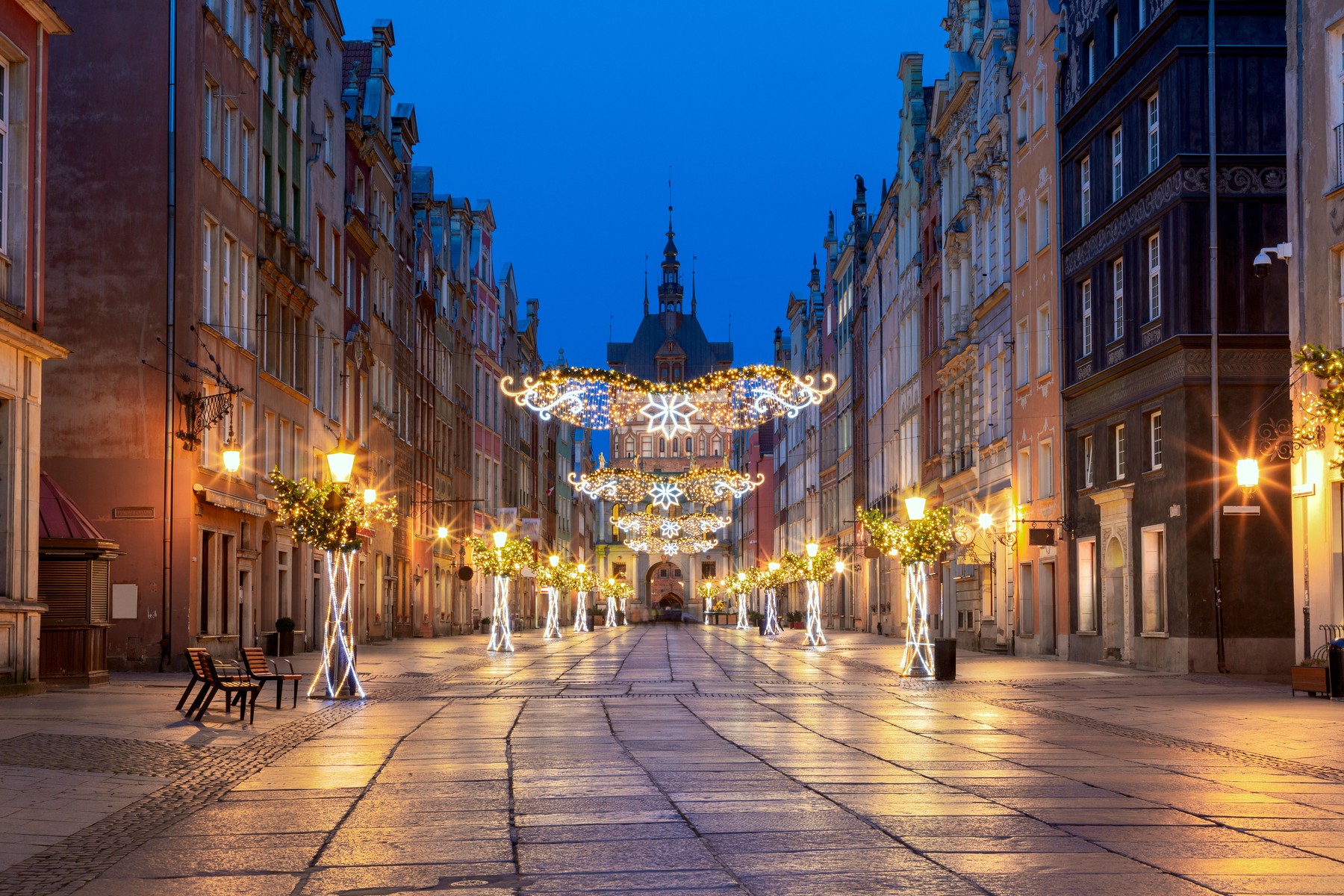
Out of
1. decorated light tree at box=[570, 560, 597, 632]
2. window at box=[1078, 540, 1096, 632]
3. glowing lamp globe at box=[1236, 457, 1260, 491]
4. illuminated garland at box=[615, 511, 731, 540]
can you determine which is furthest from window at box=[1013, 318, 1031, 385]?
decorated light tree at box=[570, 560, 597, 632]

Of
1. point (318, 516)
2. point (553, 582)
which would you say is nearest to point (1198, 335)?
point (318, 516)

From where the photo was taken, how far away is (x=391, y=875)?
9.77m

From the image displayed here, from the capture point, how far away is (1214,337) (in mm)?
33500

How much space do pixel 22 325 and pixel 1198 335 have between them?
21.1 m

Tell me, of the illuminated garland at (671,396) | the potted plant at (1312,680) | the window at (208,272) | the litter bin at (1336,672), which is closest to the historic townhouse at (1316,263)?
the potted plant at (1312,680)

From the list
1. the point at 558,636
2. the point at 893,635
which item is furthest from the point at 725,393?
the point at 558,636

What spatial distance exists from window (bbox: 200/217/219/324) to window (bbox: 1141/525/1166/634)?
1985cm

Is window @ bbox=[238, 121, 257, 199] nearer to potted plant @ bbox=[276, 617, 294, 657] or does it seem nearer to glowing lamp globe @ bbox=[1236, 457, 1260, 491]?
potted plant @ bbox=[276, 617, 294, 657]

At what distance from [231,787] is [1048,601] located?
33.3 metres

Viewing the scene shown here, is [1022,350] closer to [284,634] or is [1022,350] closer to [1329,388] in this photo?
[284,634]

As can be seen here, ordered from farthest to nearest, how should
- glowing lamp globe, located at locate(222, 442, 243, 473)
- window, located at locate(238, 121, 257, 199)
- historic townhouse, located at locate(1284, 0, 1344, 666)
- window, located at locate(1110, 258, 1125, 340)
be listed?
window, located at locate(238, 121, 257, 199), window, located at locate(1110, 258, 1125, 340), glowing lamp globe, located at locate(222, 442, 243, 473), historic townhouse, located at locate(1284, 0, 1344, 666)

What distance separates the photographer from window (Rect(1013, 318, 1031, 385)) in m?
46.4

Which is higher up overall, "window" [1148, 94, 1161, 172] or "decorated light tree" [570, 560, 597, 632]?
"window" [1148, 94, 1161, 172]

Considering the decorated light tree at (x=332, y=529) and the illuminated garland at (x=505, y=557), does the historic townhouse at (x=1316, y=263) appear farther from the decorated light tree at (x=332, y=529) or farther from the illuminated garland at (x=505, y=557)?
the illuminated garland at (x=505, y=557)
